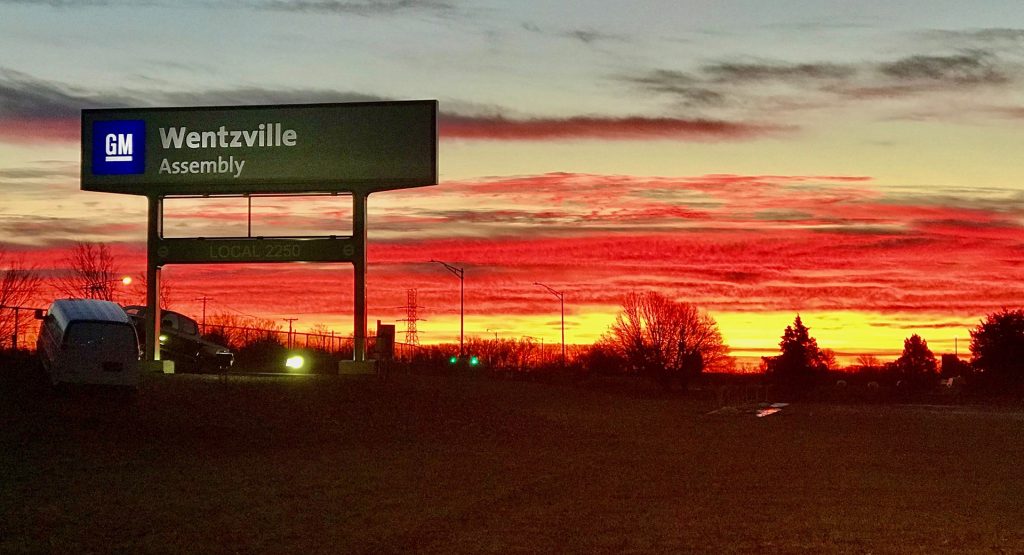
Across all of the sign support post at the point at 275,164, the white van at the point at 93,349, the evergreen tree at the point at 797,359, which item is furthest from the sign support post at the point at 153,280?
the evergreen tree at the point at 797,359

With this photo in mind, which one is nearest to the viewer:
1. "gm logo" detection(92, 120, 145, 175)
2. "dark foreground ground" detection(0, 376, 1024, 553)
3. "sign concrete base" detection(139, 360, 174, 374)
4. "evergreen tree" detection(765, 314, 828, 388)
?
"dark foreground ground" detection(0, 376, 1024, 553)

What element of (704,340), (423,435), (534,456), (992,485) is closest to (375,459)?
(534,456)

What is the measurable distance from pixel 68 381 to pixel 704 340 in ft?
361

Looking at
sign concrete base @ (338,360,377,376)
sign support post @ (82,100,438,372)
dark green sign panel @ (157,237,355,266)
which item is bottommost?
sign concrete base @ (338,360,377,376)

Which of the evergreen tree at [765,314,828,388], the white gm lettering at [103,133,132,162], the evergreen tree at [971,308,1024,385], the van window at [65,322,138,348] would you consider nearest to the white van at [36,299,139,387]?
the van window at [65,322,138,348]

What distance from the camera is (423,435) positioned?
3111 centimetres

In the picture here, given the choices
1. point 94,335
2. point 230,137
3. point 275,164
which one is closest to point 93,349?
→ point 94,335

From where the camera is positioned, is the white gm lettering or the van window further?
the white gm lettering

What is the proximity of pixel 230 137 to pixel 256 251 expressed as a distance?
4.52 meters

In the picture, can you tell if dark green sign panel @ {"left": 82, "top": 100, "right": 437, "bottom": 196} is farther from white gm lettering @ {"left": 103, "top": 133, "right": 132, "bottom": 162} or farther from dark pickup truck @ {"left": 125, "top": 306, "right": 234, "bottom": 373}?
dark pickup truck @ {"left": 125, "top": 306, "right": 234, "bottom": 373}

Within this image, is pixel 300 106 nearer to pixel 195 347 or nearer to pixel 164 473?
pixel 195 347

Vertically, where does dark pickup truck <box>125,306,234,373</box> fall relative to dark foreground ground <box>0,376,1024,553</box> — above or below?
above

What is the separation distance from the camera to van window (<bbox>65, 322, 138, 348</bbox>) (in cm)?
2934

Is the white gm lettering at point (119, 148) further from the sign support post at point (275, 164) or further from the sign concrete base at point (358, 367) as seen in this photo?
the sign concrete base at point (358, 367)
